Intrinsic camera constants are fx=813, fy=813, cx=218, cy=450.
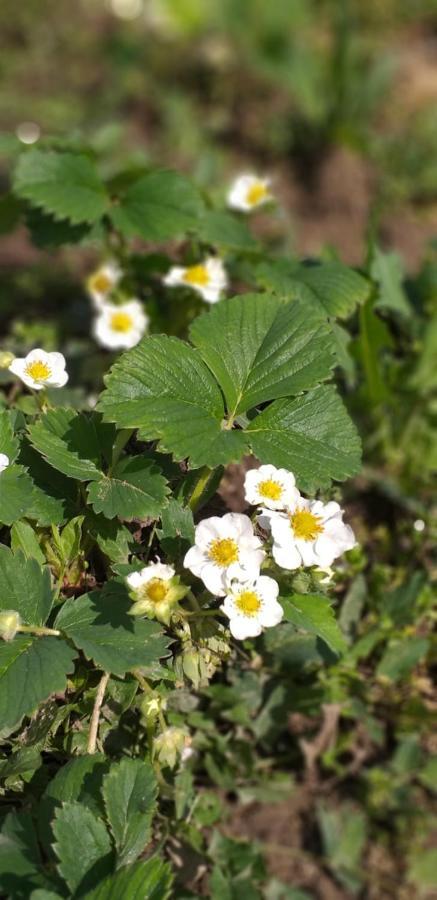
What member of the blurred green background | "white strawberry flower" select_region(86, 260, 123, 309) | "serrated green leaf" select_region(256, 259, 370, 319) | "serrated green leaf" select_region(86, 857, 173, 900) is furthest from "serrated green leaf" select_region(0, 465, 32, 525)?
the blurred green background

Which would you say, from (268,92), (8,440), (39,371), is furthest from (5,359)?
(268,92)

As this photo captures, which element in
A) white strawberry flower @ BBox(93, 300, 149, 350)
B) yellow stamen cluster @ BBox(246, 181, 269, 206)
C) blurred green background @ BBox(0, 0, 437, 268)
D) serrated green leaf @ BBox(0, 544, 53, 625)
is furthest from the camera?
blurred green background @ BBox(0, 0, 437, 268)

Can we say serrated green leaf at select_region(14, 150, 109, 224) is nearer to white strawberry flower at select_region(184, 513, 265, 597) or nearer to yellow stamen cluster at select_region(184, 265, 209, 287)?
yellow stamen cluster at select_region(184, 265, 209, 287)

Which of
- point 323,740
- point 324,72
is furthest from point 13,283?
point 324,72

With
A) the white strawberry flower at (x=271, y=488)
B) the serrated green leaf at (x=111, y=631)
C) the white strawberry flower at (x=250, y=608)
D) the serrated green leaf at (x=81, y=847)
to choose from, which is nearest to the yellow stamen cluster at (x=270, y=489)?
the white strawberry flower at (x=271, y=488)

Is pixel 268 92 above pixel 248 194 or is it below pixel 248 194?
below

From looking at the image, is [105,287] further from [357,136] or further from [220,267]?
[357,136]

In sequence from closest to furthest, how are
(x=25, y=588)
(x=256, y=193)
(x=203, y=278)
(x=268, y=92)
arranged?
(x=25, y=588) < (x=203, y=278) < (x=256, y=193) < (x=268, y=92)

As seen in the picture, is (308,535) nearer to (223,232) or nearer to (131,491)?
(131,491)
